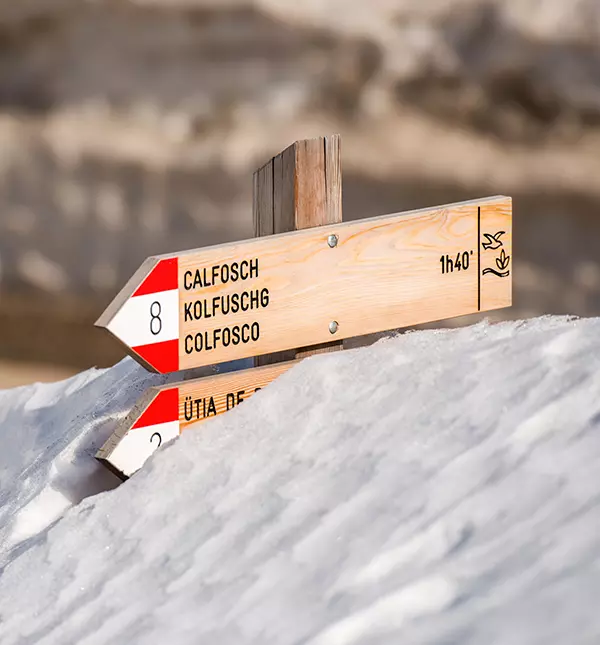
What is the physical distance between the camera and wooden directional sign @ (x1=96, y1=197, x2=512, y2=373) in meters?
1.83

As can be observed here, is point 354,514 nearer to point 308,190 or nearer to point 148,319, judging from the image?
point 148,319

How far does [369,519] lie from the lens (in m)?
1.51

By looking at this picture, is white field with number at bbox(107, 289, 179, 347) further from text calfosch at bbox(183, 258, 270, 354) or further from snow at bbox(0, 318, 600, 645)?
snow at bbox(0, 318, 600, 645)

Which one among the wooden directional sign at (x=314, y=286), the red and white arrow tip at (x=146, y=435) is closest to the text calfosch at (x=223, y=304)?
the wooden directional sign at (x=314, y=286)

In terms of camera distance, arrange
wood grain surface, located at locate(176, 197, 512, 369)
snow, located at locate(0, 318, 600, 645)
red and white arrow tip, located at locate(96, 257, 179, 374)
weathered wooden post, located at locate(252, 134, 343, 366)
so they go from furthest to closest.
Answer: weathered wooden post, located at locate(252, 134, 343, 366), wood grain surface, located at locate(176, 197, 512, 369), red and white arrow tip, located at locate(96, 257, 179, 374), snow, located at locate(0, 318, 600, 645)

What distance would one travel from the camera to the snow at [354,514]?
4.28ft

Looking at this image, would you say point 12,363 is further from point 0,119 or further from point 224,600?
point 224,600

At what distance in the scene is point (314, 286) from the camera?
2.01 m

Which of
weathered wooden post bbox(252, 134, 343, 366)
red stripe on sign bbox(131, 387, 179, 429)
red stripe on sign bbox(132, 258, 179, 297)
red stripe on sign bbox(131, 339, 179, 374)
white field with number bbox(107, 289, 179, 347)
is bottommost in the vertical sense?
red stripe on sign bbox(131, 387, 179, 429)

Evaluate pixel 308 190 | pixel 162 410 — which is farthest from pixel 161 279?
pixel 308 190

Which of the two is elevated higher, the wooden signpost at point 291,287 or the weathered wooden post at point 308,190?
the weathered wooden post at point 308,190

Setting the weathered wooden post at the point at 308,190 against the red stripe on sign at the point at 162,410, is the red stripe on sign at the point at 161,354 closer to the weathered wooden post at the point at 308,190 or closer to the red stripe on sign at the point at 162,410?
the red stripe on sign at the point at 162,410

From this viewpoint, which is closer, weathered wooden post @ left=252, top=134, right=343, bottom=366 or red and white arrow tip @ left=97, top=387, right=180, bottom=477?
red and white arrow tip @ left=97, top=387, right=180, bottom=477

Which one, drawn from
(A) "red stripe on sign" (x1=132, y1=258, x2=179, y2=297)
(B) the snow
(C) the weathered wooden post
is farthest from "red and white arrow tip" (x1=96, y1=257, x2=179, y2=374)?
(C) the weathered wooden post
